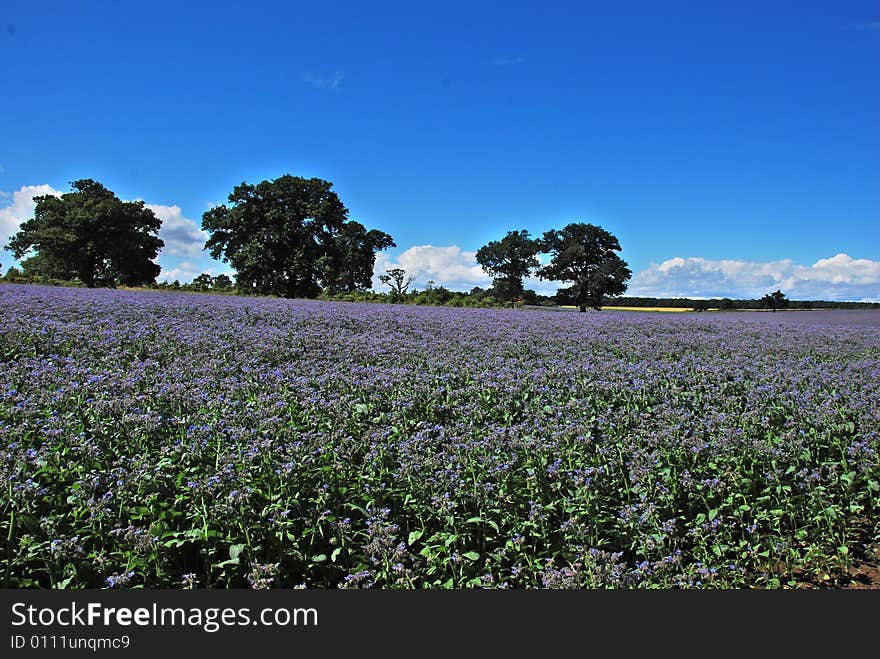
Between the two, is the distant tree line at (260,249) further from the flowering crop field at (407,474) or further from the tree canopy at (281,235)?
the flowering crop field at (407,474)

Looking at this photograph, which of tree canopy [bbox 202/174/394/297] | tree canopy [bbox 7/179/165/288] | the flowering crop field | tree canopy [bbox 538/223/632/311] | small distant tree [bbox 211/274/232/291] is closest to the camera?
the flowering crop field

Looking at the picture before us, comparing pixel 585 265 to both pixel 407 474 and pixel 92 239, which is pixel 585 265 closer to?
pixel 92 239

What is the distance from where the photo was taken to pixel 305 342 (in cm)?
903

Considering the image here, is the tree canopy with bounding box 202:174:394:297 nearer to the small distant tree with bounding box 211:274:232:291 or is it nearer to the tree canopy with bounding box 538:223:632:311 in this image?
the small distant tree with bounding box 211:274:232:291

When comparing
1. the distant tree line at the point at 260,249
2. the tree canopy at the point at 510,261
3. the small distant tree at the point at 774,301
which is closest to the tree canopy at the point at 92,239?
the distant tree line at the point at 260,249

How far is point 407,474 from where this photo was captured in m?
4.17

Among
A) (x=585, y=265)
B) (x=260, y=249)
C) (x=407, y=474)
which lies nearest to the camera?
(x=407, y=474)

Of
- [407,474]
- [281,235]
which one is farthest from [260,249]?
[407,474]

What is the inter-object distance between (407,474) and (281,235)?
36.6 m

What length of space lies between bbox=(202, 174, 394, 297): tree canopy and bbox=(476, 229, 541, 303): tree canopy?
29.8 metres

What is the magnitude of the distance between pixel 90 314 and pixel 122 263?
136ft

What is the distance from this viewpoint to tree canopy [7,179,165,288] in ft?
141

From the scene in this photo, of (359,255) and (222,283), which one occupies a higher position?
(359,255)

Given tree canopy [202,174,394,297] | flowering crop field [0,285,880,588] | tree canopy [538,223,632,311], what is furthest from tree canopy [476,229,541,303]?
flowering crop field [0,285,880,588]
